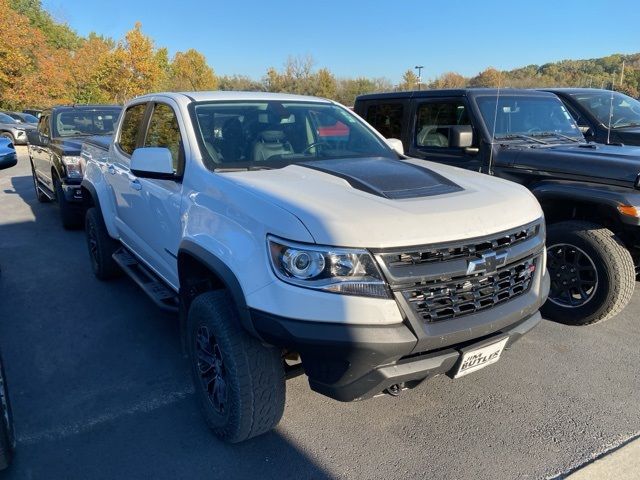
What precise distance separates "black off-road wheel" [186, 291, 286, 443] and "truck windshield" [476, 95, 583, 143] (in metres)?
3.45

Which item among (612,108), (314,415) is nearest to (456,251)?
(314,415)

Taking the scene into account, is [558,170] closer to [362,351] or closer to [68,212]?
[362,351]

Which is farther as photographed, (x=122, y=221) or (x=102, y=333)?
(x=122, y=221)

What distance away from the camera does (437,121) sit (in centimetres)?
537

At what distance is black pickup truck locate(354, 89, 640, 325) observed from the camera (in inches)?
153

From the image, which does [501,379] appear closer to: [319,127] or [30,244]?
[319,127]

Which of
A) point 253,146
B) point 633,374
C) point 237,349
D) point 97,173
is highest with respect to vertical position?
point 253,146

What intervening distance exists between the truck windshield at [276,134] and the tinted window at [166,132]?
0.62 feet

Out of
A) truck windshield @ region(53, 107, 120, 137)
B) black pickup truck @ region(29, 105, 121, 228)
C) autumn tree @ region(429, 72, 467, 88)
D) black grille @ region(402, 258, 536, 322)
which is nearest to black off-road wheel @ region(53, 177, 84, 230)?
black pickup truck @ region(29, 105, 121, 228)

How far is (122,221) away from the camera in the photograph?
14.6ft

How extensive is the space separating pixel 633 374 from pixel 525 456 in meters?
1.38

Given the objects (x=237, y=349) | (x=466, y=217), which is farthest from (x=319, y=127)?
(x=237, y=349)

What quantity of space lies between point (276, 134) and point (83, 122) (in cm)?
684

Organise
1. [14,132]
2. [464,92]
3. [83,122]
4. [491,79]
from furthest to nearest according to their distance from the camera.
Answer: [14,132] → [491,79] → [83,122] → [464,92]
